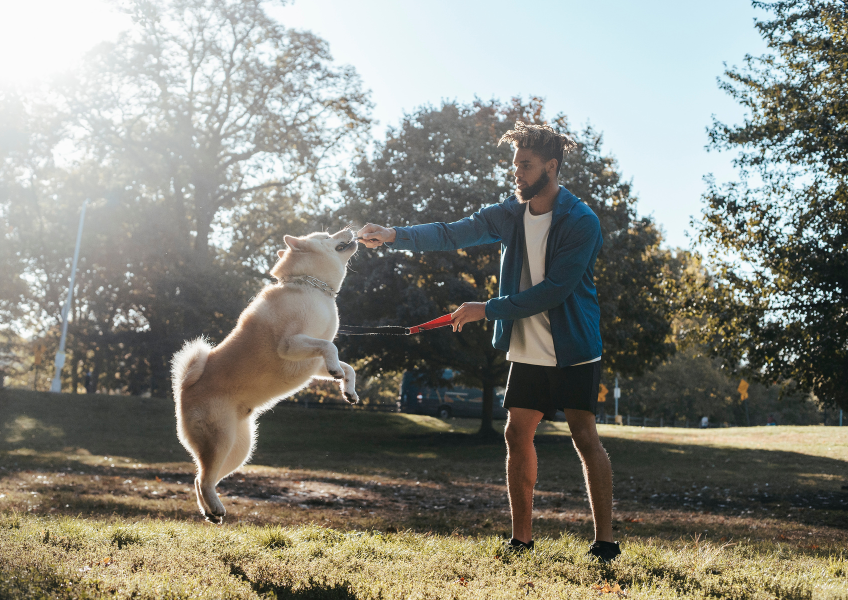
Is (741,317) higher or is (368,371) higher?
(741,317)

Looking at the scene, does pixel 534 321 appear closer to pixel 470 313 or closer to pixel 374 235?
pixel 470 313

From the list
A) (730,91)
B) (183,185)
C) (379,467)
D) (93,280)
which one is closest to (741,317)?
(730,91)

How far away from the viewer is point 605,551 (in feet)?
14.0

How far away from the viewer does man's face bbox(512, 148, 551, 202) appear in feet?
14.2

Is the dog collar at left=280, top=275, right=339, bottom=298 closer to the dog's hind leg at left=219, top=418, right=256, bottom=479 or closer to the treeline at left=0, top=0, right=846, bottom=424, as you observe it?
the dog's hind leg at left=219, top=418, right=256, bottom=479

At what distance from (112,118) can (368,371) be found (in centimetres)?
1516

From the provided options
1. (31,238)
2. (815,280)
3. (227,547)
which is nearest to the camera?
(227,547)

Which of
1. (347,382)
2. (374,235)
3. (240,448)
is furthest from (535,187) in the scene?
(240,448)

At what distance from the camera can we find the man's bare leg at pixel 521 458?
439 cm

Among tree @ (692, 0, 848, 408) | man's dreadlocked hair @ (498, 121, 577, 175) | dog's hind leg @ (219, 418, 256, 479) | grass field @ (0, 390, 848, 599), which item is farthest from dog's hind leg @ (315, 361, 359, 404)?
tree @ (692, 0, 848, 408)

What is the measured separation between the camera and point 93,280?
32719 millimetres

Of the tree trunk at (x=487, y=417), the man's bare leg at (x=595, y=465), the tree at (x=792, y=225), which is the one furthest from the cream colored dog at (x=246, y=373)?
the tree trunk at (x=487, y=417)

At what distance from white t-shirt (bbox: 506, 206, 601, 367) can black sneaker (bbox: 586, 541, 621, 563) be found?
1252mm

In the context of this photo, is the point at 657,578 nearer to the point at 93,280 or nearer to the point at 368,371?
the point at 368,371
